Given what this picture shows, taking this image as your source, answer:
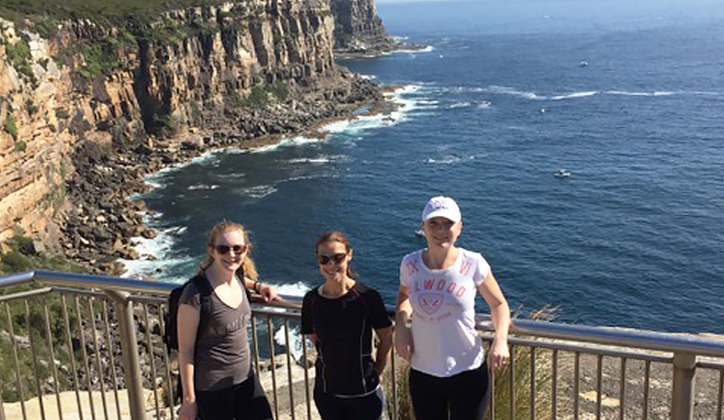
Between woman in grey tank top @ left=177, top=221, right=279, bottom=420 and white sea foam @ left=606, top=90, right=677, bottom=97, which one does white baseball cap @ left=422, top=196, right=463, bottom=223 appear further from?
white sea foam @ left=606, top=90, right=677, bottom=97

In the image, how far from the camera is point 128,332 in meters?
6.06

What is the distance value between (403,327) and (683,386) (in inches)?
71.9

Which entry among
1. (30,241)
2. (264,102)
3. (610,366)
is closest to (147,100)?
(264,102)

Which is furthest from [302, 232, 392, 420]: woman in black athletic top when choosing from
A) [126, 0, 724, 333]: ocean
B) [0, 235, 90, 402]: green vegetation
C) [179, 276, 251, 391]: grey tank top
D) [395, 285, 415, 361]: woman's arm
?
[126, 0, 724, 333]: ocean

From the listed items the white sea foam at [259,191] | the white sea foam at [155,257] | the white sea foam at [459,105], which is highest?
the white sea foam at [459,105]

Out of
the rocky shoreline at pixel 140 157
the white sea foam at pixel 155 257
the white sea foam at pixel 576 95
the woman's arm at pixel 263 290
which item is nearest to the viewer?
the woman's arm at pixel 263 290

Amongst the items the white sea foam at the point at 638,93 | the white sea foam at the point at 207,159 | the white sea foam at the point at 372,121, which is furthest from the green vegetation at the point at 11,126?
the white sea foam at the point at 638,93

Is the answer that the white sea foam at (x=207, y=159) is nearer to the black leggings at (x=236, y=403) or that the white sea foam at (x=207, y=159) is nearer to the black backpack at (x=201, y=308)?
the black leggings at (x=236, y=403)

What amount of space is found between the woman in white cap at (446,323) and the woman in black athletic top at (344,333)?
0.79 feet

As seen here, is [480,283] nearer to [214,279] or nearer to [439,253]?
[439,253]

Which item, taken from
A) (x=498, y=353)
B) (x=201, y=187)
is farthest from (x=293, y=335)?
(x=498, y=353)

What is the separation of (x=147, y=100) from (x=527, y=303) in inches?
1713

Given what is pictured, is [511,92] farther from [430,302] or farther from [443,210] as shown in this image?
[430,302]

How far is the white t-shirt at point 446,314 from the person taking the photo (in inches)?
185
